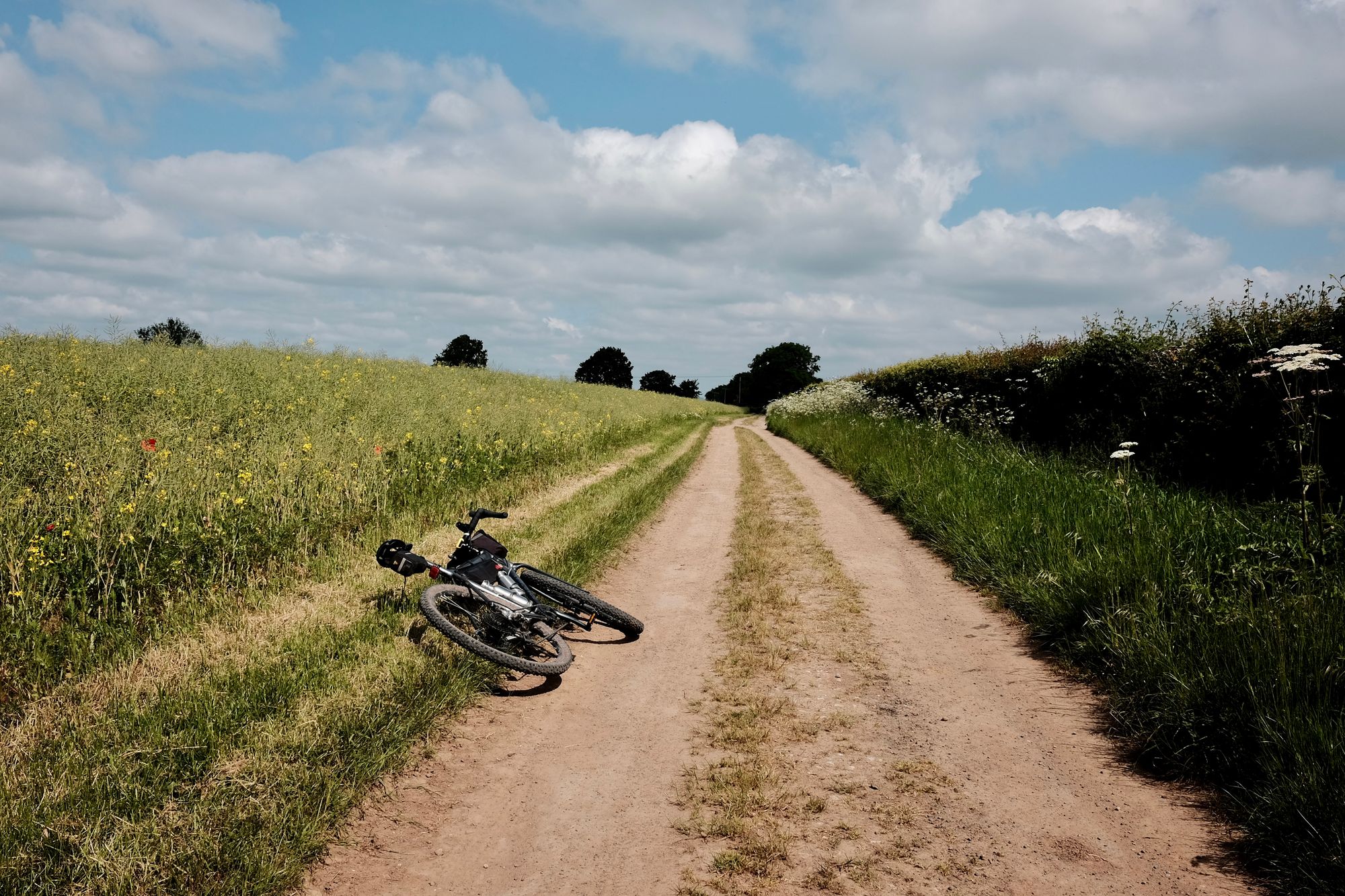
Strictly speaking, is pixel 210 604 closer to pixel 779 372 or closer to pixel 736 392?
pixel 779 372

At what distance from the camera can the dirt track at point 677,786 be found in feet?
11.5

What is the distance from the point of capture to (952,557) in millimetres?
9328

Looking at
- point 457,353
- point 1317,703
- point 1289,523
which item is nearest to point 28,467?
point 1317,703

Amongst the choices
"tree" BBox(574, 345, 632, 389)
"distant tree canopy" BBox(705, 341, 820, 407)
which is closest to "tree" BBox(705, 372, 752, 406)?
"distant tree canopy" BBox(705, 341, 820, 407)

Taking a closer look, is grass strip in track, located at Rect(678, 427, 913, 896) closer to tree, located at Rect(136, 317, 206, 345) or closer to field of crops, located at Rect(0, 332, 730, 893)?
field of crops, located at Rect(0, 332, 730, 893)

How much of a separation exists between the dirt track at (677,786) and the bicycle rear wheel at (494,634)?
9.1 inches

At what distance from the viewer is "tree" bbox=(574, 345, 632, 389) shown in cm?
10556

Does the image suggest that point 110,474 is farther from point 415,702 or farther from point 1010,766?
point 1010,766

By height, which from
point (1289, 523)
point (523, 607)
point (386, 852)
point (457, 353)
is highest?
point (457, 353)

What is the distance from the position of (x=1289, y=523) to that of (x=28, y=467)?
12.5 metres

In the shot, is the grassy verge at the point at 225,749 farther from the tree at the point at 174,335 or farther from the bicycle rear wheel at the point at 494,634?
the tree at the point at 174,335

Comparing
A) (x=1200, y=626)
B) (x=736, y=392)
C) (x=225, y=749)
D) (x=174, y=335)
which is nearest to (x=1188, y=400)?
(x=1200, y=626)

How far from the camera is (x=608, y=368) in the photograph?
106 m

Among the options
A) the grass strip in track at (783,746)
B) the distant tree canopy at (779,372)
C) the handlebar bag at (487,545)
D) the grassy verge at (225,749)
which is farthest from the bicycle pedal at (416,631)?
the distant tree canopy at (779,372)
